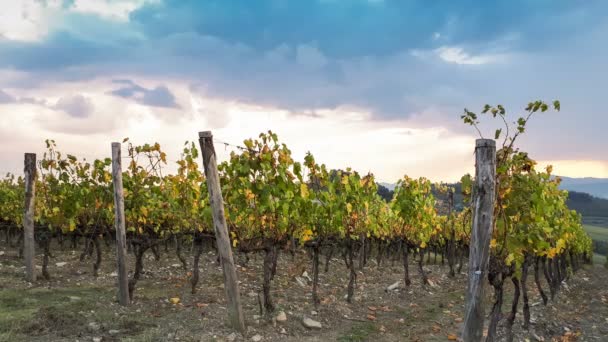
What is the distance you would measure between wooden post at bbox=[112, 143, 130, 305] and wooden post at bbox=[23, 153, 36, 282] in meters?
4.10

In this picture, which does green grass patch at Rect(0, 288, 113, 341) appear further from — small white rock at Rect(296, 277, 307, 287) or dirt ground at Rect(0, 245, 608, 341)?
small white rock at Rect(296, 277, 307, 287)

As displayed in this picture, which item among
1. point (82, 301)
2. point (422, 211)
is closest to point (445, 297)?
point (422, 211)

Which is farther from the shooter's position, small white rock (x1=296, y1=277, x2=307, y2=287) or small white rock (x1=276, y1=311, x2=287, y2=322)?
small white rock (x1=296, y1=277, x2=307, y2=287)

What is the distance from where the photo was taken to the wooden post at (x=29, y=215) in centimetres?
1270

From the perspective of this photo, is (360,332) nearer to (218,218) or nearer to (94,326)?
(218,218)

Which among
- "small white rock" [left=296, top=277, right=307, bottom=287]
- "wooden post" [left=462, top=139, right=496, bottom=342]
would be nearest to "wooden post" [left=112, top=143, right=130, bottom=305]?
"small white rock" [left=296, top=277, right=307, bottom=287]

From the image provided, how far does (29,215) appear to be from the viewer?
12.7 m

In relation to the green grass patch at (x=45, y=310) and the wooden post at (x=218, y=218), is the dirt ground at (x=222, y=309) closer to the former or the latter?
the green grass patch at (x=45, y=310)

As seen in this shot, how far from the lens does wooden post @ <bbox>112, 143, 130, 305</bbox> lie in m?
10.2

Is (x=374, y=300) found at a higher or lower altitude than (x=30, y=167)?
lower

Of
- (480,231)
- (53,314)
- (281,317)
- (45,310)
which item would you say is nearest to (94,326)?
(53,314)

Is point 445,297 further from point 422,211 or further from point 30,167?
point 30,167

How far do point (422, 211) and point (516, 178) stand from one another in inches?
368

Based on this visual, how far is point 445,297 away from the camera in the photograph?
15.8 meters
